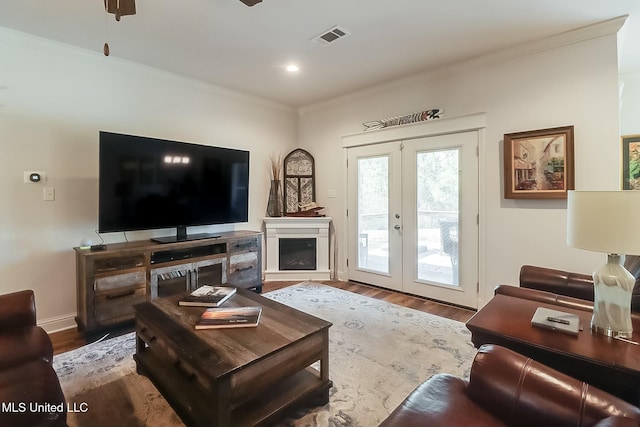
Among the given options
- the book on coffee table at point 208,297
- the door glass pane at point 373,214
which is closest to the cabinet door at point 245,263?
the book on coffee table at point 208,297

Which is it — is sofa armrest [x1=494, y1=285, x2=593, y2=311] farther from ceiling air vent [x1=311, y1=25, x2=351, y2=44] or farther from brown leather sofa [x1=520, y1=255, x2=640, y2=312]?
ceiling air vent [x1=311, y1=25, x2=351, y2=44]

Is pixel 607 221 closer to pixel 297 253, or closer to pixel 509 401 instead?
pixel 509 401

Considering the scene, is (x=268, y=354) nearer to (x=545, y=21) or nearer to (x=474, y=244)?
(x=474, y=244)

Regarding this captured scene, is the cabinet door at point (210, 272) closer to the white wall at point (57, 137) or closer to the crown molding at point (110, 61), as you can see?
→ the white wall at point (57, 137)

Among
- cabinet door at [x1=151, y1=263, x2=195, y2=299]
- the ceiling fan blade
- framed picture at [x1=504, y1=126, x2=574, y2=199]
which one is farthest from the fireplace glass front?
the ceiling fan blade

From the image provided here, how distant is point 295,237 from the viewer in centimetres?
443

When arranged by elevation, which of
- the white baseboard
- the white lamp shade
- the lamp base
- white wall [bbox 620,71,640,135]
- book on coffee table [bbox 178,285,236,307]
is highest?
white wall [bbox 620,71,640,135]

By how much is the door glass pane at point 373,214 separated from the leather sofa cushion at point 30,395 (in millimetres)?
3378

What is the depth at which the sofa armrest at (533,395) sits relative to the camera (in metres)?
0.97

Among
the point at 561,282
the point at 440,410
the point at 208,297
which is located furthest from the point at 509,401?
the point at 208,297

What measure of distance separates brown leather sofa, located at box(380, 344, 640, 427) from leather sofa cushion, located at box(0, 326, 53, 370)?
161 cm

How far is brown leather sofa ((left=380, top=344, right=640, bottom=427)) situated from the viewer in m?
0.98

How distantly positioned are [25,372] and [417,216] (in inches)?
135

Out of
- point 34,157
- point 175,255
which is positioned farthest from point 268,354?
point 34,157
